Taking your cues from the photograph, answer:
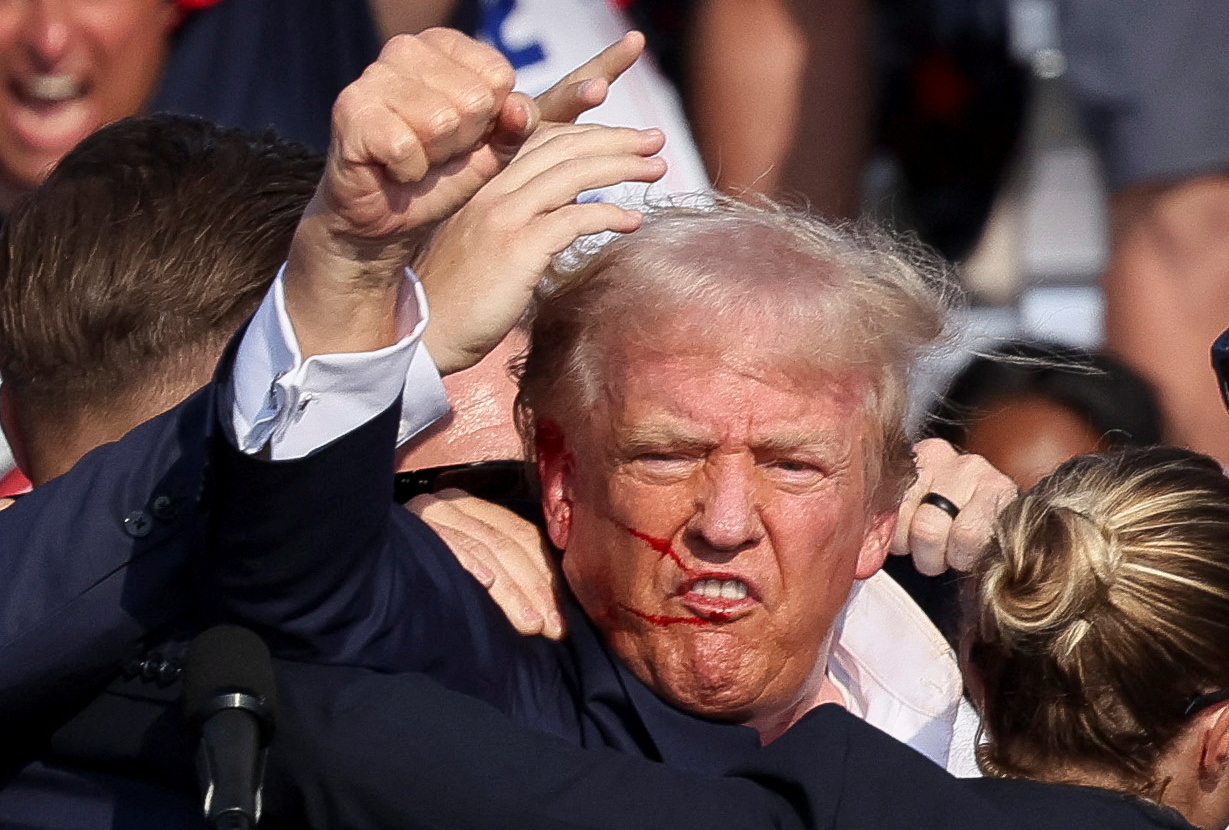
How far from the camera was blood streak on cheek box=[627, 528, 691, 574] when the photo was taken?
1824 millimetres

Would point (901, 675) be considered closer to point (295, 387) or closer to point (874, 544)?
point (874, 544)

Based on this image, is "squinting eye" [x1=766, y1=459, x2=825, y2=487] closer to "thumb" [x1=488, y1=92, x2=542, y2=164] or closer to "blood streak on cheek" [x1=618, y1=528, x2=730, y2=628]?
"blood streak on cheek" [x1=618, y1=528, x2=730, y2=628]

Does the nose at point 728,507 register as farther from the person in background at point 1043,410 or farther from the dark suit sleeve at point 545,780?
the person in background at point 1043,410

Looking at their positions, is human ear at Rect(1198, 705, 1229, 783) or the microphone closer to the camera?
the microphone

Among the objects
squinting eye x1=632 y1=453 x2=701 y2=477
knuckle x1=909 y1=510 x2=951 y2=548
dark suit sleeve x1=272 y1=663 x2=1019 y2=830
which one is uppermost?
squinting eye x1=632 y1=453 x2=701 y2=477

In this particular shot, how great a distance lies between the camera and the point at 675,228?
2.00m

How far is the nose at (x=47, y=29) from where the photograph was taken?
124 inches

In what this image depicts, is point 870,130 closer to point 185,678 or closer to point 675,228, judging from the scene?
point 675,228

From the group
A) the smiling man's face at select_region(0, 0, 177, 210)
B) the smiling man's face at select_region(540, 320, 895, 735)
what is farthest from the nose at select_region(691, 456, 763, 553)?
the smiling man's face at select_region(0, 0, 177, 210)

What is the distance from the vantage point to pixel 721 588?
184 centimetres

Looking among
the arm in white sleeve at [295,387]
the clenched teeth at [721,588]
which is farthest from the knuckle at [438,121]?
the clenched teeth at [721,588]

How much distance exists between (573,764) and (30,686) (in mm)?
471

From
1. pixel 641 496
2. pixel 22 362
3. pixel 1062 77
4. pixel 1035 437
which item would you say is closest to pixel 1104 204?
pixel 1062 77

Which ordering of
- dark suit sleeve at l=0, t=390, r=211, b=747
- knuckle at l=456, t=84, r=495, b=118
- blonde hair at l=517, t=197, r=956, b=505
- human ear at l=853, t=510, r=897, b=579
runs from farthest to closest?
human ear at l=853, t=510, r=897, b=579 < blonde hair at l=517, t=197, r=956, b=505 < dark suit sleeve at l=0, t=390, r=211, b=747 < knuckle at l=456, t=84, r=495, b=118
